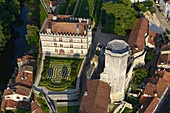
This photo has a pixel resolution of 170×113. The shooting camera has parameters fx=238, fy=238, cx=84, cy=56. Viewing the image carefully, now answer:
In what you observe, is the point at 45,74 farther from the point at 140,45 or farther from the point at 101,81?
the point at 140,45

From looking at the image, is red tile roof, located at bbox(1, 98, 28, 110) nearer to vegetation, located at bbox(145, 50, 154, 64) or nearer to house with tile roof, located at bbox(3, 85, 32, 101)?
house with tile roof, located at bbox(3, 85, 32, 101)

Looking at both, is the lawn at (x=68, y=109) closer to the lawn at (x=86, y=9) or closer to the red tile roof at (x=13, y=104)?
the red tile roof at (x=13, y=104)

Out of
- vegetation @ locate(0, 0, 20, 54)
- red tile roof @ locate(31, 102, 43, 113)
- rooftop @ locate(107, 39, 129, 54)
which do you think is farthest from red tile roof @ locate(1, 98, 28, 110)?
rooftop @ locate(107, 39, 129, 54)

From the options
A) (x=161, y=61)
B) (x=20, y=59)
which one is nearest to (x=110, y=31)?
(x=161, y=61)

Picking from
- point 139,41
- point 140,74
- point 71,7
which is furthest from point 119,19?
point 140,74

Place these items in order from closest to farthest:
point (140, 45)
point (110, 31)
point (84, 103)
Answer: point (84, 103) → point (140, 45) → point (110, 31)

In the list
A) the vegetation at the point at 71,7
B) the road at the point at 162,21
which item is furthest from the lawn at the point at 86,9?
the road at the point at 162,21
